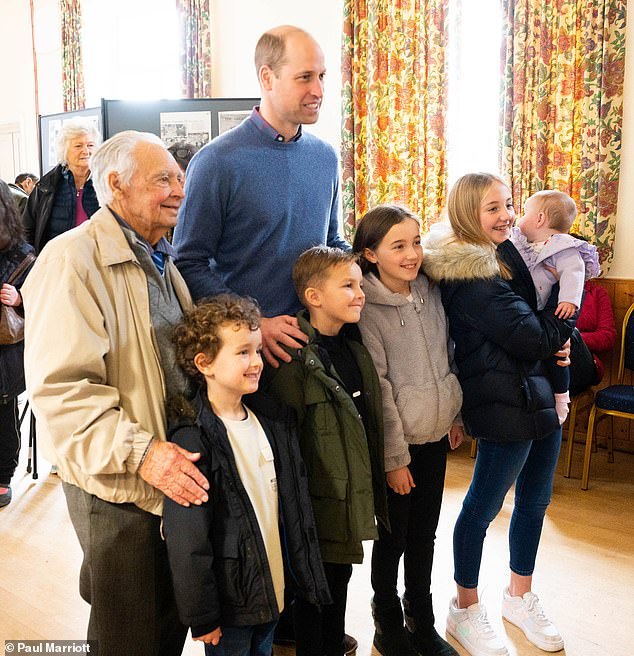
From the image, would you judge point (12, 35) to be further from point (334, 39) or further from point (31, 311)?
point (31, 311)

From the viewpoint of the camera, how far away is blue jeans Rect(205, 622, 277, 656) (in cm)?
174

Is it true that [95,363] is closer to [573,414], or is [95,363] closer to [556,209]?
[556,209]

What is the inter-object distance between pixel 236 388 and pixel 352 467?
1.35ft

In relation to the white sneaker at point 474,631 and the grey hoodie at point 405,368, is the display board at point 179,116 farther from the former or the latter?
the white sneaker at point 474,631

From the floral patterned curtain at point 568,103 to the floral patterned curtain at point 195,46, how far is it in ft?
10.00

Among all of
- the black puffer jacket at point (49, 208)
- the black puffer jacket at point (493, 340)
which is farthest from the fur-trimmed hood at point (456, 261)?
the black puffer jacket at point (49, 208)

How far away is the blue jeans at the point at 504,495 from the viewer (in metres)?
2.28

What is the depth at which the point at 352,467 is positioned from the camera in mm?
1931

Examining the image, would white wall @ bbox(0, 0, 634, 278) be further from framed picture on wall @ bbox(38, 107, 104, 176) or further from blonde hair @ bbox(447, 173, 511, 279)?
blonde hair @ bbox(447, 173, 511, 279)

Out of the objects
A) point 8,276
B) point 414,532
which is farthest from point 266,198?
point 8,276

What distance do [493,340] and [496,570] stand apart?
120cm

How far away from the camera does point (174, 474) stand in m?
1.59

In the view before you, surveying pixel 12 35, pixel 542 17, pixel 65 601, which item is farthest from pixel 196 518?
pixel 12 35

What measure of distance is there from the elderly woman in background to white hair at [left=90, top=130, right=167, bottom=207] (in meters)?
2.29
